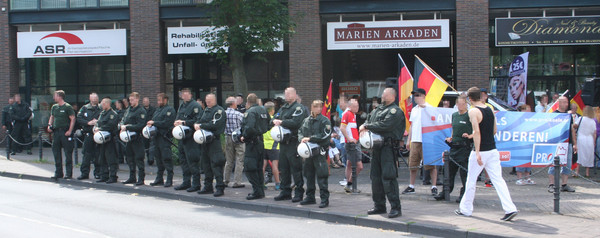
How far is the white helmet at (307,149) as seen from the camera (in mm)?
9055

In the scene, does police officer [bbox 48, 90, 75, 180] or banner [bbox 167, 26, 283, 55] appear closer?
police officer [bbox 48, 90, 75, 180]

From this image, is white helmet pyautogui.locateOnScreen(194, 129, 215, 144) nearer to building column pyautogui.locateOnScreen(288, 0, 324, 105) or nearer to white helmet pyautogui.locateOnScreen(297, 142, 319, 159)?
white helmet pyautogui.locateOnScreen(297, 142, 319, 159)

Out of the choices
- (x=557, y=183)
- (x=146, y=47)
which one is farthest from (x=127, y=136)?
(x=146, y=47)

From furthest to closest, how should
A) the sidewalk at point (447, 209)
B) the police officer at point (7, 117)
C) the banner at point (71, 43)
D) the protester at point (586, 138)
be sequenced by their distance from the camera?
1. the banner at point (71, 43)
2. the police officer at point (7, 117)
3. the protester at point (586, 138)
4. the sidewalk at point (447, 209)

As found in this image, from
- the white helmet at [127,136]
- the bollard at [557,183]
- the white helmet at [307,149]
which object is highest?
the white helmet at [127,136]

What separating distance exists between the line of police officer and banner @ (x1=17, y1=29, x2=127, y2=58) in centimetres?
691

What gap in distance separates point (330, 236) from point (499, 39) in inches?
479

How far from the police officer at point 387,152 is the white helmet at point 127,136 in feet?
17.9

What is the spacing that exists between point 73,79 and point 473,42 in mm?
14446

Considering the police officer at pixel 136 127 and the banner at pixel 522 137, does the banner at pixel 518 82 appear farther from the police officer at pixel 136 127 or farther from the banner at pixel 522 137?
the police officer at pixel 136 127

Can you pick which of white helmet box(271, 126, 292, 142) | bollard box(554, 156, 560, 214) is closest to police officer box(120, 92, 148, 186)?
white helmet box(271, 126, 292, 142)

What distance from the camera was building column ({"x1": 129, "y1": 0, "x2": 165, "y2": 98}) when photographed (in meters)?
19.1

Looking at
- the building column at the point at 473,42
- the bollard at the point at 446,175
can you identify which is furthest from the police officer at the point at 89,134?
the building column at the point at 473,42

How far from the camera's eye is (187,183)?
11.4 metres
